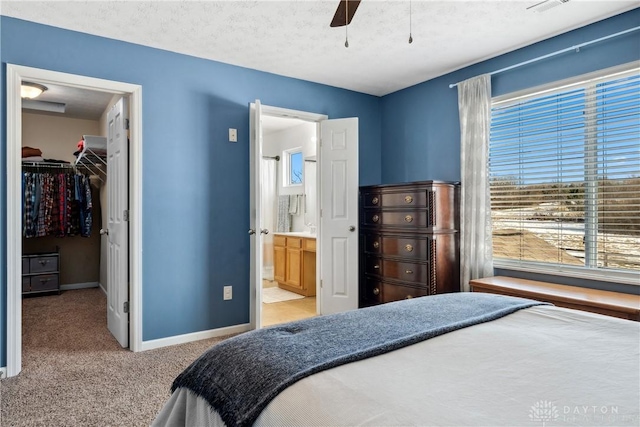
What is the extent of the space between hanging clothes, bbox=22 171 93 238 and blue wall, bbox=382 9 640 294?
4081 mm

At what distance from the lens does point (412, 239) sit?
3611 millimetres

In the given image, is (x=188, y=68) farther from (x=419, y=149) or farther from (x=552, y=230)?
(x=552, y=230)

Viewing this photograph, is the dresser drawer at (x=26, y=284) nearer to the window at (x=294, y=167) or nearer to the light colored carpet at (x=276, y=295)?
the light colored carpet at (x=276, y=295)

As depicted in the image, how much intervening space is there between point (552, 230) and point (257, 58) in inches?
111

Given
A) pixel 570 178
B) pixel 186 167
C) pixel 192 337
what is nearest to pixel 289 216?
pixel 186 167

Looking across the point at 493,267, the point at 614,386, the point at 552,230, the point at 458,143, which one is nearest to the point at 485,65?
the point at 458,143

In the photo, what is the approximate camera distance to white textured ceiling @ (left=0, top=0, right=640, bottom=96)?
8.64 feet

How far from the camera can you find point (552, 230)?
10.5ft

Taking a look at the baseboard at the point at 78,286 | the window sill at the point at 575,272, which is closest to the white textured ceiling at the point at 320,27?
the window sill at the point at 575,272

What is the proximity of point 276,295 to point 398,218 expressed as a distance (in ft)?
7.60

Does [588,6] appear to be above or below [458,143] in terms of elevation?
above

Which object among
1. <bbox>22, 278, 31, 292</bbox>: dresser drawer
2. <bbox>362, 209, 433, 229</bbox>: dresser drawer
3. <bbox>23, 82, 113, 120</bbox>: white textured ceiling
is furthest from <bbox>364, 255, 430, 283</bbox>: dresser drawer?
<bbox>22, 278, 31, 292</bbox>: dresser drawer

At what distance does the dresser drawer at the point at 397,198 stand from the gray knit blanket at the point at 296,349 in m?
1.82

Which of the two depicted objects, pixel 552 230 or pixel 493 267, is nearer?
pixel 552 230
